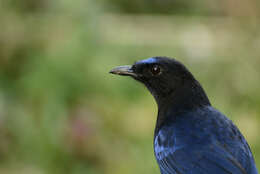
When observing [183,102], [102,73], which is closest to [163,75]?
[183,102]

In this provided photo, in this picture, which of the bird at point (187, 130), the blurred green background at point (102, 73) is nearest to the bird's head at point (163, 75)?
the bird at point (187, 130)

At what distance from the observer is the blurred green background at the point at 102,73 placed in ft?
23.6

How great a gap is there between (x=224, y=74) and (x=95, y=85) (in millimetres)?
1453

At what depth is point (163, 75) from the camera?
5.81m

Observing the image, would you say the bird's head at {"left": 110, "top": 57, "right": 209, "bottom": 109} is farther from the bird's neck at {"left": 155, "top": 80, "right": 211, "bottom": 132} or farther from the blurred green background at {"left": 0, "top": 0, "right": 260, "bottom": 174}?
the blurred green background at {"left": 0, "top": 0, "right": 260, "bottom": 174}

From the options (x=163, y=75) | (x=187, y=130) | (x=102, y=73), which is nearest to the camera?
(x=187, y=130)

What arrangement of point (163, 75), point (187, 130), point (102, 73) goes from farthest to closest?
point (102, 73) → point (163, 75) → point (187, 130)

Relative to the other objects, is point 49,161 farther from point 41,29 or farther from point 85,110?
point 41,29

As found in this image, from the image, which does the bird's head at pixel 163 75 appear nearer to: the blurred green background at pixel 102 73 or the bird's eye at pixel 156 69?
the bird's eye at pixel 156 69

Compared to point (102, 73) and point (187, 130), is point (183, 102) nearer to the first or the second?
point (187, 130)

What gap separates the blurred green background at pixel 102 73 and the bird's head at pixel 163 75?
1.26 metres

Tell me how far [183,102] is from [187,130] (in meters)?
0.33

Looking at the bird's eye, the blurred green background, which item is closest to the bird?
the bird's eye

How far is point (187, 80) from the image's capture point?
5.83m
